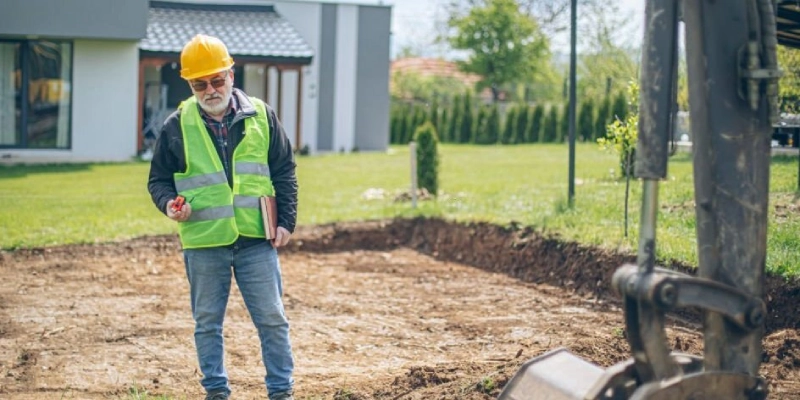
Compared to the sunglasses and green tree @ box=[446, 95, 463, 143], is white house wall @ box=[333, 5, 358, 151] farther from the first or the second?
the sunglasses

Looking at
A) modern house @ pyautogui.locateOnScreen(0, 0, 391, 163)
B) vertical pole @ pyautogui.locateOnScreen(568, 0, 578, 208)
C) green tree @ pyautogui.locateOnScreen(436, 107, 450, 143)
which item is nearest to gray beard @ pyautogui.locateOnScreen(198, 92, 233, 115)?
vertical pole @ pyautogui.locateOnScreen(568, 0, 578, 208)

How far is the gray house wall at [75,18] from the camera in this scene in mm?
23703

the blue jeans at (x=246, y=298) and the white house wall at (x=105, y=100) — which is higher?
the white house wall at (x=105, y=100)

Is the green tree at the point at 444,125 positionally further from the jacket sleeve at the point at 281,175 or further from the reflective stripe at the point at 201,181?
the reflective stripe at the point at 201,181

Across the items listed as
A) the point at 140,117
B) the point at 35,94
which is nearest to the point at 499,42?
the point at 140,117

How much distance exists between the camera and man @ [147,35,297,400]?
626 cm

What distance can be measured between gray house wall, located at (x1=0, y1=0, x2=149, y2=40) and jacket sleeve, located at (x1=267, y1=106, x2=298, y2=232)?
61.1 ft

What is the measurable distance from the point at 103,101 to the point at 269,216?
21.2m

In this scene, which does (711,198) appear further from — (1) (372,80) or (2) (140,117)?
(1) (372,80)

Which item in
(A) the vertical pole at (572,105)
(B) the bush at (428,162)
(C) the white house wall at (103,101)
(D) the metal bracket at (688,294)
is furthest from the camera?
(C) the white house wall at (103,101)

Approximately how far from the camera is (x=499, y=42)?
45656 millimetres

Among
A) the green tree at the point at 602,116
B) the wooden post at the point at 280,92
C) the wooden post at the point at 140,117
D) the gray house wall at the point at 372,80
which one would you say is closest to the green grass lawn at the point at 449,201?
the wooden post at the point at 140,117

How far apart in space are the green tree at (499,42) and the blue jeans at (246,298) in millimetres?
39572

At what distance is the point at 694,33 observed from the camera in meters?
4.50
